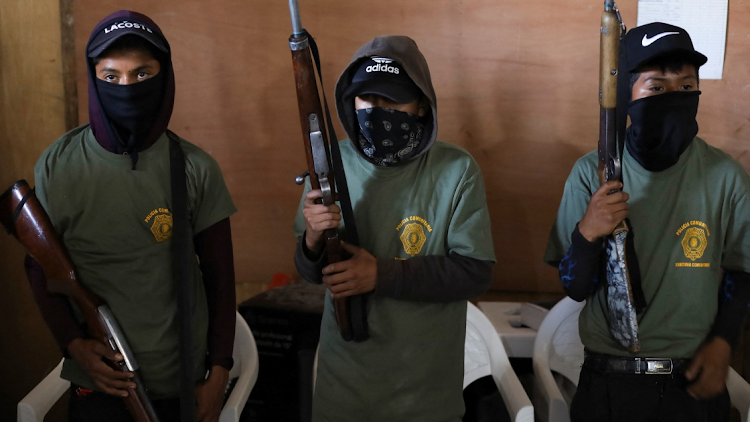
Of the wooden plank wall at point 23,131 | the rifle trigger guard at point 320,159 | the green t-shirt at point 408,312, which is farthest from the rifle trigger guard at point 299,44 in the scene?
the wooden plank wall at point 23,131

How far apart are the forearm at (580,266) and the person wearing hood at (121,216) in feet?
3.12

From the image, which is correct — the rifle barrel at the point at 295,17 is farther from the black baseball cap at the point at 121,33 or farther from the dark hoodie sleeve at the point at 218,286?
the dark hoodie sleeve at the point at 218,286

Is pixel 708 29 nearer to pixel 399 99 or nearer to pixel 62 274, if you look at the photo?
pixel 399 99

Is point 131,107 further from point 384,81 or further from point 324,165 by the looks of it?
point 384,81

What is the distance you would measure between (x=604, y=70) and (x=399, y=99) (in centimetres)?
51

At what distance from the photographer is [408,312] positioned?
1.62 metres

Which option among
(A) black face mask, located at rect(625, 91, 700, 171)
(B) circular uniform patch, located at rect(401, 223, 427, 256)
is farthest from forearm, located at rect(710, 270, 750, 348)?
(B) circular uniform patch, located at rect(401, 223, 427, 256)

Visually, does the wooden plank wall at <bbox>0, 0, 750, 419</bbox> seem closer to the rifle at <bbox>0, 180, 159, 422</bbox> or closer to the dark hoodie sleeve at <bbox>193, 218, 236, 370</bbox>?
the dark hoodie sleeve at <bbox>193, 218, 236, 370</bbox>

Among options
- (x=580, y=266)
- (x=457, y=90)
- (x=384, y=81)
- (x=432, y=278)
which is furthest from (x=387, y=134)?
(x=457, y=90)

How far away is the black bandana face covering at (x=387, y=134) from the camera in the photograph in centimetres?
160

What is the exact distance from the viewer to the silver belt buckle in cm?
171

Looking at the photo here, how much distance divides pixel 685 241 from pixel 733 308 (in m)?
0.23

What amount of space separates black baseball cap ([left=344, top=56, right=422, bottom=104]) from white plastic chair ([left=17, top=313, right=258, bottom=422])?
2.97 feet

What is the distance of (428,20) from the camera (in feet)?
8.35
